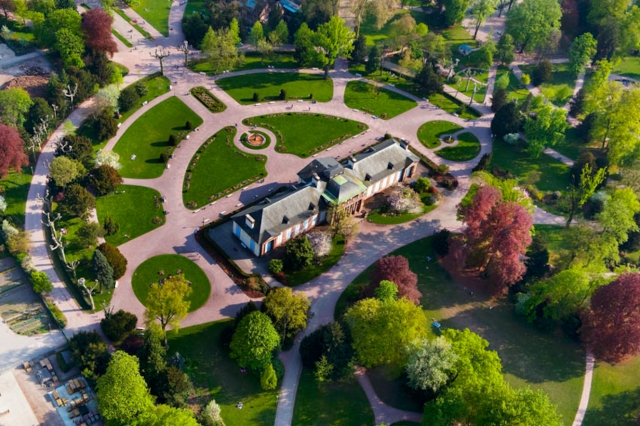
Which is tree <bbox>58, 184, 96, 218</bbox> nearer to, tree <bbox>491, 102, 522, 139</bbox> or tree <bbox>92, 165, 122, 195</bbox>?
tree <bbox>92, 165, 122, 195</bbox>

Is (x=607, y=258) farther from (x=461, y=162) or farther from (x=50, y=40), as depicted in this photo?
(x=50, y=40)

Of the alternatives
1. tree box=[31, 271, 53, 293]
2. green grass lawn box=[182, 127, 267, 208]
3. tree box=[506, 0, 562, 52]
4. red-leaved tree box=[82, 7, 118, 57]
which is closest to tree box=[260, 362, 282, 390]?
tree box=[31, 271, 53, 293]

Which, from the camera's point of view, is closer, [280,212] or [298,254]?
[298,254]

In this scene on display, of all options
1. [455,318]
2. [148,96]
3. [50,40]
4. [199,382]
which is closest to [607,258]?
[455,318]

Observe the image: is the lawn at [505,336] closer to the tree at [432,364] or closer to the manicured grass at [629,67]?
the tree at [432,364]

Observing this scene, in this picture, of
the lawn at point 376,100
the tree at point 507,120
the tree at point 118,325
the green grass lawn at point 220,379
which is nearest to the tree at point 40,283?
the tree at point 118,325

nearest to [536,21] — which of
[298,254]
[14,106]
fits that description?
[298,254]

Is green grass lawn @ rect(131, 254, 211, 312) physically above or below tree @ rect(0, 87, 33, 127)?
below

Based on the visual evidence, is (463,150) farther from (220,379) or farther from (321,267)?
(220,379)
